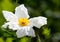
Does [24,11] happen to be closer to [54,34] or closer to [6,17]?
[6,17]

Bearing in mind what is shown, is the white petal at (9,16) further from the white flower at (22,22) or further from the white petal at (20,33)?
the white petal at (20,33)

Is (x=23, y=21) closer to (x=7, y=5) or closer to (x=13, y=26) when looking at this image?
(x=13, y=26)

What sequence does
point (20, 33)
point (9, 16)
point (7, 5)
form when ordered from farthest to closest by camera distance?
point (7, 5) < point (9, 16) < point (20, 33)

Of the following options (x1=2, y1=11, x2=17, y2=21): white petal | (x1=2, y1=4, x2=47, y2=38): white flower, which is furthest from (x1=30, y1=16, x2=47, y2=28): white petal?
(x1=2, y1=11, x2=17, y2=21): white petal

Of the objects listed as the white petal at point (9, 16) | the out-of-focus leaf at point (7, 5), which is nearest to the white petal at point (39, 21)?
the white petal at point (9, 16)

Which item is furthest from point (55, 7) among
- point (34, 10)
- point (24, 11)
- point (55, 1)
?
point (24, 11)

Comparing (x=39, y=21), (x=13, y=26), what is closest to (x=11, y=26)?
(x=13, y=26)

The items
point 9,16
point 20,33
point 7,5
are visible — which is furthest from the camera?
point 7,5

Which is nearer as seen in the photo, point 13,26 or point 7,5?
point 13,26

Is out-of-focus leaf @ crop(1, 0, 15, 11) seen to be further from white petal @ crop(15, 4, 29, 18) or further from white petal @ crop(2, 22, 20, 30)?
white petal @ crop(2, 22, 20, 30)
